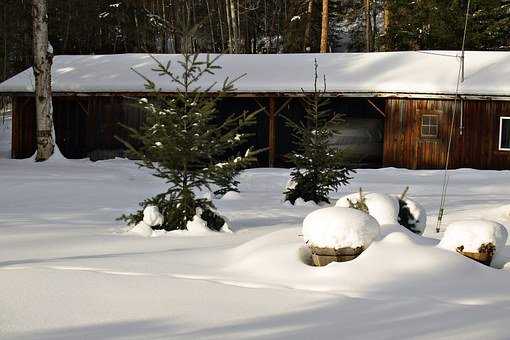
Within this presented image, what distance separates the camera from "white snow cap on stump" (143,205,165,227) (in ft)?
30.3

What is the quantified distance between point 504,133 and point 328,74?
6.38 m

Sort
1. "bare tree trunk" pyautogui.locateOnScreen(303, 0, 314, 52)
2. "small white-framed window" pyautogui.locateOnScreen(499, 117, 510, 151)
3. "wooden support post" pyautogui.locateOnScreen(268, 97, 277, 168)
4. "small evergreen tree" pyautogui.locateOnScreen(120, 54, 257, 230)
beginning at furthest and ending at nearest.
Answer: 1. "bare tree trunk" pyautogui.locateOnScreen(303, 0, 314, 52)
2. "wooden support post" pyautogui.locateOnScreen(268, 97, 277, 168)
3. "small white-framed window" pyautogui.locateOnScreen(499, 117, 510, 151)
4. "small evergreen tree" pyautogui.locateOnScreen(120, 54, 257, 230)

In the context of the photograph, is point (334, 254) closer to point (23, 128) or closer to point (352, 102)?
point (352, 102)

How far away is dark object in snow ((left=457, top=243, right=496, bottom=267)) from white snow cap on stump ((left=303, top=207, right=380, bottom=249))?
89cm

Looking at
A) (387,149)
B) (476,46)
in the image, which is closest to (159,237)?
(387,149)

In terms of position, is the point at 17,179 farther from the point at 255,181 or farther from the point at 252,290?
the point at 252,290

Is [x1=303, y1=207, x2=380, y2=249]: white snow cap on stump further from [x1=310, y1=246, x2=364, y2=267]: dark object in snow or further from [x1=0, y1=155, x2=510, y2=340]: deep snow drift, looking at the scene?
[x1=0, y1=155, x2=510, y2=340]: deep snow drift

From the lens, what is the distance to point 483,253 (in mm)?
6512

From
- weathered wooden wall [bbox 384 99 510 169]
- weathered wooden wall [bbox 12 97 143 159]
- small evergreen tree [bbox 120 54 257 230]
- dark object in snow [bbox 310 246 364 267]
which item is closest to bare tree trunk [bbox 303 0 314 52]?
weathered wooden wall [bbox 12 97 143 159]

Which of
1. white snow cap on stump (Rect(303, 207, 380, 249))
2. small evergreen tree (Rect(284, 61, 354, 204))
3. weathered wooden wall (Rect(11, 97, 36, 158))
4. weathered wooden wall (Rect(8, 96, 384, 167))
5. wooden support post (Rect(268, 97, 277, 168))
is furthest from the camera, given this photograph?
weathered wooden wall (Rect(11, 97, 36, 158))

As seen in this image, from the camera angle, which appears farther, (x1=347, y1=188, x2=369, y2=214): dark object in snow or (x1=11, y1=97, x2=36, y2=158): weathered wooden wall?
(x1=11, y1=97, x2=36, y2=158): weathered wooden wall

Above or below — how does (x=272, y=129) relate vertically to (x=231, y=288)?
above

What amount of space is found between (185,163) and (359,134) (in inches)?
618

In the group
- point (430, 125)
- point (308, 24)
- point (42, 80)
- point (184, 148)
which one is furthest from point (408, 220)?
point (308, 24)
